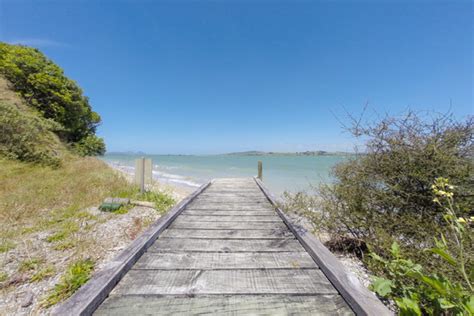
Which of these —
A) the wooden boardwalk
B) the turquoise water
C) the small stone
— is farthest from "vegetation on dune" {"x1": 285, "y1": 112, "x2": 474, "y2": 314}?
the small stone

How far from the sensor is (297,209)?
295cm

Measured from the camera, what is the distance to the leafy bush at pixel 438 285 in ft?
3.58

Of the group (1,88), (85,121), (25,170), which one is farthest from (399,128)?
(85,121)

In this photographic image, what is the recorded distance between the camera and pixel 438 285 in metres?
1.19

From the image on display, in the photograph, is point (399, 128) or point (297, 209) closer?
point (399, 128)

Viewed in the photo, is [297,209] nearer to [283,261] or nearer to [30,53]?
[283,261]

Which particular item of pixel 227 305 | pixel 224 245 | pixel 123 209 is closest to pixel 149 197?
pixel 123 209

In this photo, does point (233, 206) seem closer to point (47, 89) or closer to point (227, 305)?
point (227, 305)

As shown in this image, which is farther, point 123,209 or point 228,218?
point 123,209

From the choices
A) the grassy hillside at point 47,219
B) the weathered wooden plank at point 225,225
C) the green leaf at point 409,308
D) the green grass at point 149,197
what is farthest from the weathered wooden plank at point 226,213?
the green leaf at point 409,308

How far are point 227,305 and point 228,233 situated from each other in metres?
1.15

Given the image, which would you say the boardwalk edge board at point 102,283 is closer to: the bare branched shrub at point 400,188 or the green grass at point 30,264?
the green grass at point 30,264

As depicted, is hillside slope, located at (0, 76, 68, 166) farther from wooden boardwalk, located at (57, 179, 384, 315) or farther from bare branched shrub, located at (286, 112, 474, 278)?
bare branched shrub, located at (286, 112, 474, 278)

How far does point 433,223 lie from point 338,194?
3.37 ft
